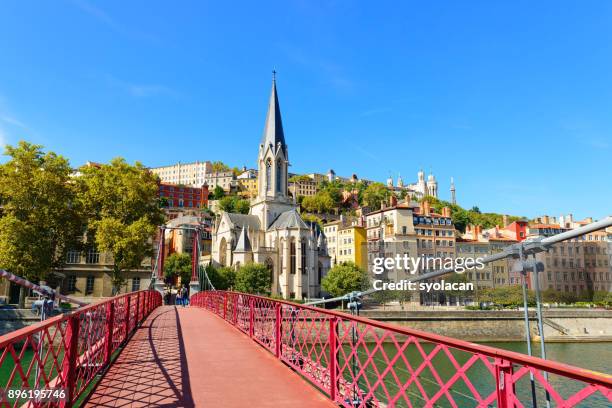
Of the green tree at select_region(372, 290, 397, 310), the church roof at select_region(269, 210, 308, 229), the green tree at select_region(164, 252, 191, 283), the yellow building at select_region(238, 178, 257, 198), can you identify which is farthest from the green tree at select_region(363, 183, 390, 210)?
the green tree at select_region(164, 252, 191, 283)

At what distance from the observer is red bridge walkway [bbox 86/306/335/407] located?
235 inches

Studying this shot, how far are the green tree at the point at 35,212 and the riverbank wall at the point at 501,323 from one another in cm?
2642

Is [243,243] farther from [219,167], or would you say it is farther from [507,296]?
[219,167]

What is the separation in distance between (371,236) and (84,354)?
235 ft

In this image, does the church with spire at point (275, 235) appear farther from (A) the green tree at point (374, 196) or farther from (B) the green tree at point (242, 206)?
(A) the green tree at point (374, 196)

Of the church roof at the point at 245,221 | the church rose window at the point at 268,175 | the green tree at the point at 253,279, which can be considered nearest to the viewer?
the green tree at the point at 253,279

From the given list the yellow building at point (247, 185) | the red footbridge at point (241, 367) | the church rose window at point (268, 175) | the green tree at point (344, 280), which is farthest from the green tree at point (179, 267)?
the yellow building at point (247, 185)

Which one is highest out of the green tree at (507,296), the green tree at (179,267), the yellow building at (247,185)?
the yellow building at (247,185)

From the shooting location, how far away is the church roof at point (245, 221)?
63000mm

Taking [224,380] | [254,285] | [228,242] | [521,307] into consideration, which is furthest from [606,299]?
[224,380]

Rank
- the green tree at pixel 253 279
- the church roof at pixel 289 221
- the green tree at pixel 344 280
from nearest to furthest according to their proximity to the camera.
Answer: the green tree at pixel 253 279
the green tree at pixel 344 280
the church roof at pixel 289 221

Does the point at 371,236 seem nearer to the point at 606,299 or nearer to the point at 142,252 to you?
the point at 606,299

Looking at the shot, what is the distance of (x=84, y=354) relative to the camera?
6.77 m

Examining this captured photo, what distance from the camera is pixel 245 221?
210 ft
